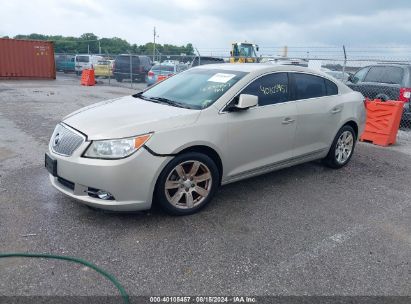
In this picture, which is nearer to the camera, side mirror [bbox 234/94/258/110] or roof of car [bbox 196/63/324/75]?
side mirror [bbox 234/94/258/110]

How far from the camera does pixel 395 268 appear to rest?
2.98 m

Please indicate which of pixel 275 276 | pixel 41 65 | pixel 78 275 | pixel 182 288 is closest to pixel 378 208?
pixel 275 276

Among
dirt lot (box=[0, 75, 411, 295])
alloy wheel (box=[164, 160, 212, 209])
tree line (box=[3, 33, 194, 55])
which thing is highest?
tree line (box=[3, 33, 194, 55])

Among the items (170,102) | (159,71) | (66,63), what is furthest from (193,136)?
(66,63)

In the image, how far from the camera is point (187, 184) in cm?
369

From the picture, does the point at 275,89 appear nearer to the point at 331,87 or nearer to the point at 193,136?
the point at 331,87

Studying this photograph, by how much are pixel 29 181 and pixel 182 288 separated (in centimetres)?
293

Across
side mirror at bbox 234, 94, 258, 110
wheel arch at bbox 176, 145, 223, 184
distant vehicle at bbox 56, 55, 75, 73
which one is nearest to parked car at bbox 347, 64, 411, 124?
side mirror at bbox 234, 94, 258, 110

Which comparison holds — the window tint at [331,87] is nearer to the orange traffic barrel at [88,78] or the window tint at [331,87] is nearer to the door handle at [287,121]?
the door handle at [287,121]

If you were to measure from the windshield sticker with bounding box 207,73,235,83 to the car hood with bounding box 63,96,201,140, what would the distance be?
2.35 feet

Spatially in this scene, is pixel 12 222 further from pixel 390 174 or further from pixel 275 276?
pixel 390 174

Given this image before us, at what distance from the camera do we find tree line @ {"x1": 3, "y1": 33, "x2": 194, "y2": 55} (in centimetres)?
5253

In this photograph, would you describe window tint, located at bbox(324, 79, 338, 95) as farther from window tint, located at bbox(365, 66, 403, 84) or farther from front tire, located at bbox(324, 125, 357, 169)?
window tint, located at bbox(365, 66, 403, 84)

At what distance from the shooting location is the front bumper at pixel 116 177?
3217 millimetres
